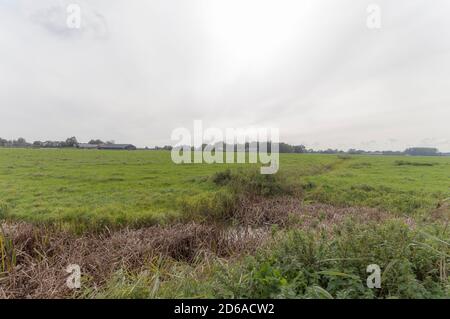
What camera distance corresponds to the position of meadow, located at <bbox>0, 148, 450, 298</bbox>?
Answer: 2127 millimetres

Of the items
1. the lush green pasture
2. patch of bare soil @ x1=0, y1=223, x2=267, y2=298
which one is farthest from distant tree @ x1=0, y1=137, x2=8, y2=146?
patch of bare soil @ x1=0, y1=223, x2=267, y2=298

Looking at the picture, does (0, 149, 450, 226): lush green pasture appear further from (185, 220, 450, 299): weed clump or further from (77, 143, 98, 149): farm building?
(77, 143, 98, 149): farm building

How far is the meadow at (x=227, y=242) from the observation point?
83.7 inches

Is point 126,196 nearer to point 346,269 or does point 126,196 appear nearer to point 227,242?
point 227,242

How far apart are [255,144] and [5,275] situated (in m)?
15.1

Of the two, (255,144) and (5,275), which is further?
(255,144)

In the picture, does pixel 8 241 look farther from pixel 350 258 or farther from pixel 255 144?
pixel 255 144

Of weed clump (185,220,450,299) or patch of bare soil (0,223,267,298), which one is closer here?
weed clump (185,220,450,299)

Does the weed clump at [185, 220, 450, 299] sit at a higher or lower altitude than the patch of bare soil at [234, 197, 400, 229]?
higher

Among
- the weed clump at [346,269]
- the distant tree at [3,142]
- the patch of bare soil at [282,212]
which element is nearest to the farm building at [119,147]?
the distant tree at [3,142]

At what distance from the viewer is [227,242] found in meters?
4.64

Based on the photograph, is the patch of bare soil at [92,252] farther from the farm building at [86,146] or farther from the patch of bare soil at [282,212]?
the farm building at [86,146]

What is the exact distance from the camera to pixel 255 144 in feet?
55.4
